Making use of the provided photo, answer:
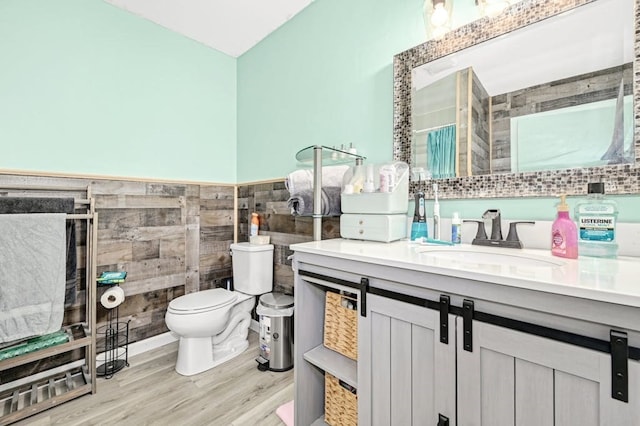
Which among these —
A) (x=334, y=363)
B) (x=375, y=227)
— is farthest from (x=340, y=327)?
(x=375, y=227)

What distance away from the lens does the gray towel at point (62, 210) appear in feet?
4.56

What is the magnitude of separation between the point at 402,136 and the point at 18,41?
7.10ft

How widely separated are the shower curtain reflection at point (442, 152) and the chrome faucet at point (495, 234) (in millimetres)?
243

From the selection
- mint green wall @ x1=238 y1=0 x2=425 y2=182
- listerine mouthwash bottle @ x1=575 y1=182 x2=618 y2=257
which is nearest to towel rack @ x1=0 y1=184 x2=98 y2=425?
mint green wall @ x1=238 y1=0 x2=425 y2=182

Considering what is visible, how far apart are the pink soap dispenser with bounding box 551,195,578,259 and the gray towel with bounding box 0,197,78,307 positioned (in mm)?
2187

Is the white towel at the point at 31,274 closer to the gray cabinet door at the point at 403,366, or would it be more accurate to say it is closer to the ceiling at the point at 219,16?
the ceiling at the point at 219,16

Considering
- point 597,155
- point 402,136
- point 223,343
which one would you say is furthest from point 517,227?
point 223,343

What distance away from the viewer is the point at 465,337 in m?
0.71

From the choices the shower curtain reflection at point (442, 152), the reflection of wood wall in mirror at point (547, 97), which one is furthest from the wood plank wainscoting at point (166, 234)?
the reflection of wood wall in mirror at point (547, 97)

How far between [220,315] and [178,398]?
447mm

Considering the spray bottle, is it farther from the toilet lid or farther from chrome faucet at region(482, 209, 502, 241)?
the toilet lid

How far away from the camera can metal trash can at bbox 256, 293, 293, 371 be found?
1.72m

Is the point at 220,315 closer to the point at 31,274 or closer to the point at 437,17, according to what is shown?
the point at 31,274

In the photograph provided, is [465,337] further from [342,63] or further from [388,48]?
[342,63]
